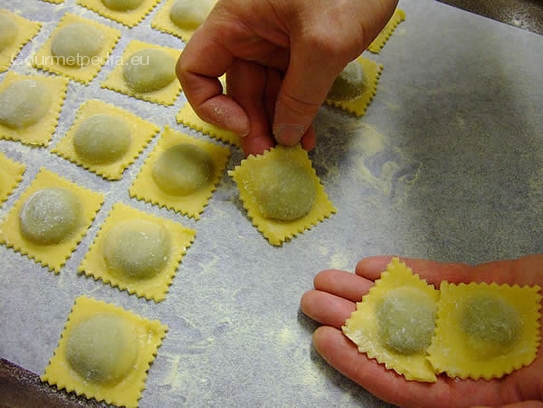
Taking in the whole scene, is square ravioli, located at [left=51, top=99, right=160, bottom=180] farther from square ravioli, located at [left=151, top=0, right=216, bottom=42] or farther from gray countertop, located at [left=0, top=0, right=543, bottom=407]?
square ravioli, located at [left=151, top=0, right=216, bottom=42]

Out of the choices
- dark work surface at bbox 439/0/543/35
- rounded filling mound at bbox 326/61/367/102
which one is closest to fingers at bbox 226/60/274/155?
rounded filling mound at bbox 326/61/367/102

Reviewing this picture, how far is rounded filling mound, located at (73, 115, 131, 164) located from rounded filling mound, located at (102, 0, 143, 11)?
1.83 ft

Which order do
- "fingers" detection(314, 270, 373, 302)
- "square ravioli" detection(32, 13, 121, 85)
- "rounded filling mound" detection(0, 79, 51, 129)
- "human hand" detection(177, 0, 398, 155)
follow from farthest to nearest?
"square ravioli" detection(32, 13, 121, 85), "rounded filling mound" detection(0, 79, 51, 129), "fingers" detection(314, 270, 373, 302), "human hand" detection(177, 0, 398, 155)

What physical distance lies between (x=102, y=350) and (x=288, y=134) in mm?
863

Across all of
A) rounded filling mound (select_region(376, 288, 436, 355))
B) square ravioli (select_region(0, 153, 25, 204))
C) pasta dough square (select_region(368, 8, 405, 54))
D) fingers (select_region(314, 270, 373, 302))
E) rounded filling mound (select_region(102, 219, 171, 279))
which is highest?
pasta dough square (select_region(368, 8, 405, 54))

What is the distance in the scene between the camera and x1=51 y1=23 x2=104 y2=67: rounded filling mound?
199 cm

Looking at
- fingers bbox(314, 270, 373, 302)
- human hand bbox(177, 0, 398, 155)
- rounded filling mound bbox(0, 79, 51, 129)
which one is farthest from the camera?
rounded filling mound bbox(0, 79, 51, 129)

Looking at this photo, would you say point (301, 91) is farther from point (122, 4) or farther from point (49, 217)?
point (122, 4)

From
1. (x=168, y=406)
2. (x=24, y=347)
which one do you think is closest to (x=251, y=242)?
(x=168, y=406)

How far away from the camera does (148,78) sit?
193cm

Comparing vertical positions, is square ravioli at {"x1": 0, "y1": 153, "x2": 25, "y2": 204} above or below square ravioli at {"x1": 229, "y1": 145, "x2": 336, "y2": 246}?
below

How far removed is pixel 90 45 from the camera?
201 cm

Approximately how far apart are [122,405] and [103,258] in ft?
1.49

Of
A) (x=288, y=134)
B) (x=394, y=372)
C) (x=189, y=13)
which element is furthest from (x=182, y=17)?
(x=394, y=372)
